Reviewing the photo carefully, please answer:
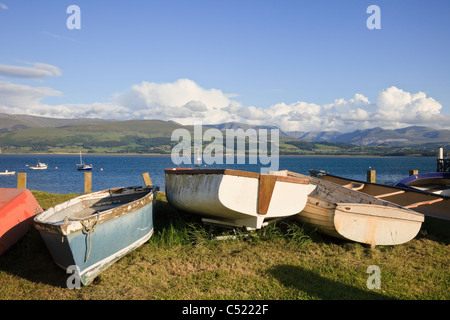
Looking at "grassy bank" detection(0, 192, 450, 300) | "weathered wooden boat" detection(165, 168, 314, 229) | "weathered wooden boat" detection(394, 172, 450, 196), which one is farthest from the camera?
"weathered wooden boat" detection(394, 172, 450, 196)

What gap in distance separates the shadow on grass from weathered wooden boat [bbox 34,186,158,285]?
124 inches

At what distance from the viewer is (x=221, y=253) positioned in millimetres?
7973

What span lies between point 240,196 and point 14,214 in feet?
16.6

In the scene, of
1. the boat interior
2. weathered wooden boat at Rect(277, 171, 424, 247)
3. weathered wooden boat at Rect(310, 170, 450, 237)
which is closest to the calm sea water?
weathered wooden boat at Rect(310, 170, 450, 237)

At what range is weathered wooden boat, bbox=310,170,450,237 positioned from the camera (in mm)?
9672

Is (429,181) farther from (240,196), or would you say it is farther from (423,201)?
(240,196)

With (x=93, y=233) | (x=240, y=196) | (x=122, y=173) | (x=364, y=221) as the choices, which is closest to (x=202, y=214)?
(x=240, y=196)

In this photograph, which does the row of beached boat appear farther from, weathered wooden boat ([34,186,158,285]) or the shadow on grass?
the shadow on grass

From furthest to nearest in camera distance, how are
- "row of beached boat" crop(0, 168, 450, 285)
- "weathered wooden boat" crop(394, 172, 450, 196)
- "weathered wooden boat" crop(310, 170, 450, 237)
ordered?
1. "weathered wooden boat" crop(394, 172, 450, 196)
2. "weathered wooden boat" crop(310, 170, 450, 237)
3. "row of beached boat" crop(0, 168, 450, 285)

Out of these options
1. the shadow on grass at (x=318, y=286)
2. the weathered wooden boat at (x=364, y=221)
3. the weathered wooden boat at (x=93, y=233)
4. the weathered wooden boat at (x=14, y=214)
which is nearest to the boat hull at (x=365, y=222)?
the weathered wooden boat at (x=364, y=221)

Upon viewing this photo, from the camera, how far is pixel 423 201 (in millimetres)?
10711
